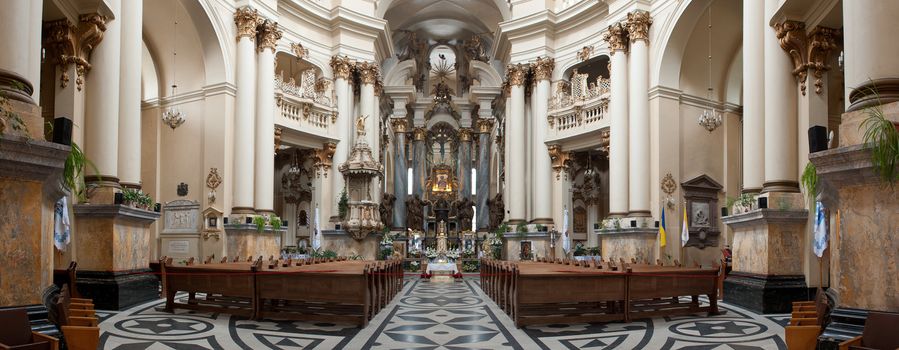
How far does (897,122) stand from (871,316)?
171cm

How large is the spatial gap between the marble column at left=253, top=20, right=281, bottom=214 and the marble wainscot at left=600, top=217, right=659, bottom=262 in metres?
10.1

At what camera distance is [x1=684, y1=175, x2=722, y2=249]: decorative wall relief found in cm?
1778

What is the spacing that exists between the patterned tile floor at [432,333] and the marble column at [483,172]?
2407 cm

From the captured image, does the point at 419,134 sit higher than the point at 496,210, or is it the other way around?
the point at 419,134

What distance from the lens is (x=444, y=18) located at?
33750 millimetres

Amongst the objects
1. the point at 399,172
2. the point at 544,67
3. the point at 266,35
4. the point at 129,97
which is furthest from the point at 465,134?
the point at 129,97

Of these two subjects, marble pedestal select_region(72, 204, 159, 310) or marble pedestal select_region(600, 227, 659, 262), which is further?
marble pedestal select_region(600, 227, 659, 262)

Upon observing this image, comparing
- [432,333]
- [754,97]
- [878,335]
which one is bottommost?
[432,333]

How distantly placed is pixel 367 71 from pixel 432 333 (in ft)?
56.3

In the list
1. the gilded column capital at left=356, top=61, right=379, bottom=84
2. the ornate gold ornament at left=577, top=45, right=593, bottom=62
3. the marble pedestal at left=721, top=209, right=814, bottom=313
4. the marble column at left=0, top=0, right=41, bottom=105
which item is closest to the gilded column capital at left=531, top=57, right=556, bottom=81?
the ornate gold ornament at left=577, top=45, right=593, bottom=62

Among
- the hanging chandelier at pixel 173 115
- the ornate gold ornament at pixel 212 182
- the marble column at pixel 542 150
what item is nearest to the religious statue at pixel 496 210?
the marble column at pixel 542 150

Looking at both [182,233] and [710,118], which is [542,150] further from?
[182,233]

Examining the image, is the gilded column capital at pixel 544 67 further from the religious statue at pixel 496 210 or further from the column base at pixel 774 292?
the column base at pixel 774 292

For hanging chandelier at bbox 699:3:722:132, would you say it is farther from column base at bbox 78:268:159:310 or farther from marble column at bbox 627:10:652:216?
column base at bbox 78:268:159:310
